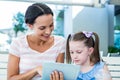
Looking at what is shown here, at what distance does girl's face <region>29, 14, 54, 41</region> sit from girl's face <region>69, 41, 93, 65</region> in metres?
0.16

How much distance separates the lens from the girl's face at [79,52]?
1.54 meters

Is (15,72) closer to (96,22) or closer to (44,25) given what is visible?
(44,25)

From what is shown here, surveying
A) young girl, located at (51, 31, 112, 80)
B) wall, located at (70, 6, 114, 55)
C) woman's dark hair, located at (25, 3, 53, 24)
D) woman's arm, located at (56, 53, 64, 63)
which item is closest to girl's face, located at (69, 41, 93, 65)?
young girl, located at (51, 31, 112, 80)

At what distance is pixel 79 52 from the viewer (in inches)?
60.9

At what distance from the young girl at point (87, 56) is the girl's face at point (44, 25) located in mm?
161

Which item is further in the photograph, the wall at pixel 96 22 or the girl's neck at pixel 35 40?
the wall at pixel 96 22

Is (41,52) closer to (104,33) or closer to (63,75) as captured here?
(63,75)

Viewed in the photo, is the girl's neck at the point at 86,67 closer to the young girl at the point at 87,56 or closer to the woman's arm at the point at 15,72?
the young girl at the point at 87,56

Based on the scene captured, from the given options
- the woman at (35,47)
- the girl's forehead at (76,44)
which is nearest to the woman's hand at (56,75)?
the woman at (35,47)

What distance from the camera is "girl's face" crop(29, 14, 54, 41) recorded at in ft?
4.93

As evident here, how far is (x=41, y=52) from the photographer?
164 centimetres

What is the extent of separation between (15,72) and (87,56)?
1.46ft

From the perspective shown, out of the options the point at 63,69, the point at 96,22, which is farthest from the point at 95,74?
the point at 96,22

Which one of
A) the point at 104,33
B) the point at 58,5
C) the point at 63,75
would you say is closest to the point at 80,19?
the point at 104,33
